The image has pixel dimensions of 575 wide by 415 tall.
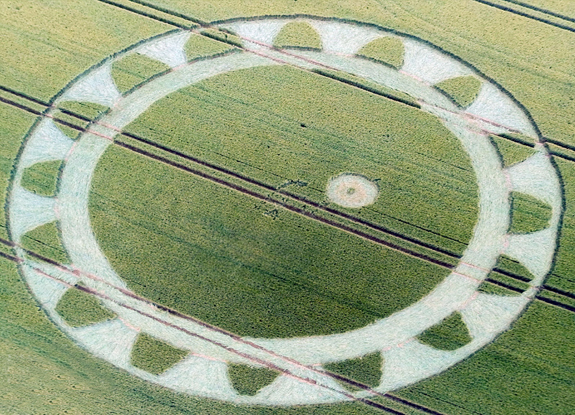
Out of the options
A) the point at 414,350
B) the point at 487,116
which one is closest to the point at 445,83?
the point at 487,116

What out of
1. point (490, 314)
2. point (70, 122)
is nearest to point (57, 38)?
point (70, 122)

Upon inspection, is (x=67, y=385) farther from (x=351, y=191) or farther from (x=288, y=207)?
(x=351, y=191)

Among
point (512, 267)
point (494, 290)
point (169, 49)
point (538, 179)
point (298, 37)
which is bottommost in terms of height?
point (494, 290)

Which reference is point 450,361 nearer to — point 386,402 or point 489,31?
point 386,402

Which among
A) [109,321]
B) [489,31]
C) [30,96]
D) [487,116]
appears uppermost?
[489,31]

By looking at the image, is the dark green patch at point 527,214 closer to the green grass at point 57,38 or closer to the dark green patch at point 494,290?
the dark green patch at point 494,290

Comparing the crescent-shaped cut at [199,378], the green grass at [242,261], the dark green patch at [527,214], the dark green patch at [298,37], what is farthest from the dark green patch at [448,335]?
the dark green patch at [298,37]

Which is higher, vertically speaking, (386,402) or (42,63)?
(42,63)
